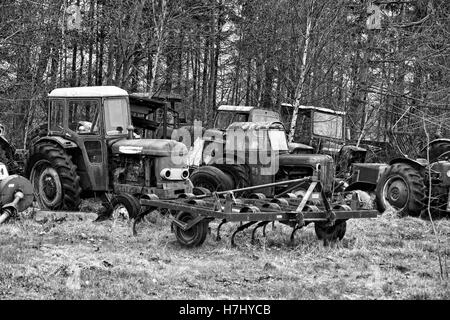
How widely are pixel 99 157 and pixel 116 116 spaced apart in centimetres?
80

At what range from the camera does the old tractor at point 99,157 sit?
34.8 ft

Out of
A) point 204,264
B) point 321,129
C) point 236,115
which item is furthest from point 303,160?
point 204,264

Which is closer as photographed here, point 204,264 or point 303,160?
point 204,264

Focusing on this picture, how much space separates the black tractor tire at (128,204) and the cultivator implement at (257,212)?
59 cm

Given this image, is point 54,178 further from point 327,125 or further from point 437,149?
point 327,125

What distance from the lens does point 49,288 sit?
5.82 metres

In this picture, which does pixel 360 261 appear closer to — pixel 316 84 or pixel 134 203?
pixel 134 203

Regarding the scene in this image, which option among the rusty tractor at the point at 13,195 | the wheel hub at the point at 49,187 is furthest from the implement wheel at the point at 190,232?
the wheel hub at the point at 49,187

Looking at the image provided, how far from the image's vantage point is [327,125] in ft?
54.4

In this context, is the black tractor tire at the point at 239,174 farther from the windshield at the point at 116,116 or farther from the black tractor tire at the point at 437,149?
the black tractor tire at the point at 437,149

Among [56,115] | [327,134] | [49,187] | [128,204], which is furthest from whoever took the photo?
[327,134]

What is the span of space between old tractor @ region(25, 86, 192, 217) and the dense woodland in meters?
3.33
